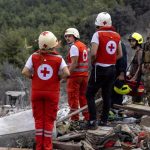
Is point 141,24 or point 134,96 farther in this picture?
point 141,24

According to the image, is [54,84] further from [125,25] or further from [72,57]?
[125,25]

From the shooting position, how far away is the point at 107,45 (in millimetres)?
8070

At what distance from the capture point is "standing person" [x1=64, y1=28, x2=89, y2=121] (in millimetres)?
8703

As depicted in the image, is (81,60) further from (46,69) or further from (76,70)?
(46,69)

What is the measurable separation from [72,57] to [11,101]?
19750 millimetres

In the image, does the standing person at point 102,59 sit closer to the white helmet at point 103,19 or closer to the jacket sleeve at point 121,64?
the white helmet at point 103,19

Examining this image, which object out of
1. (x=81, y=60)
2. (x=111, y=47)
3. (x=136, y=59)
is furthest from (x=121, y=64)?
(x=111, y=47)

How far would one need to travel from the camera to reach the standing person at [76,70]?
28.6 feet

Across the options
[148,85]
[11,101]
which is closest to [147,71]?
[148,85]

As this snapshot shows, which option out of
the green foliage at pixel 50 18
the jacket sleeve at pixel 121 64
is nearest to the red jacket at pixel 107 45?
the jacket sleeve at pixel 121 64

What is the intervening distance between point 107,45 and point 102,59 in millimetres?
228

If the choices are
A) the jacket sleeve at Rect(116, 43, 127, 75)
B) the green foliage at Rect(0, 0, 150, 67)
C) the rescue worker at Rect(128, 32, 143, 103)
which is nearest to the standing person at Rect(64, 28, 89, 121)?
the jacket sleeve at Rect(116, 43, 127, 75)

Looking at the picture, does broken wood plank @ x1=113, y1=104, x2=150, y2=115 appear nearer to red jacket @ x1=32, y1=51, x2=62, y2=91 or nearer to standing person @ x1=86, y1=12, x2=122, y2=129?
standing person @ x1=86, y1=12, x2=122, y2=129

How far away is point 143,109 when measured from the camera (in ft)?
28.6
